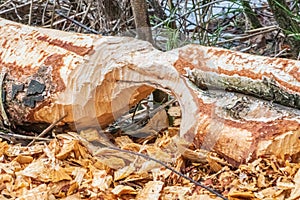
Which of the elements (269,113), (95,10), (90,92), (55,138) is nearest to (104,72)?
(90,92)

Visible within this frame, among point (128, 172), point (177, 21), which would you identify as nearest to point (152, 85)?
point (128, 172)

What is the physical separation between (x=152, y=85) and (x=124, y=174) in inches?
9.2

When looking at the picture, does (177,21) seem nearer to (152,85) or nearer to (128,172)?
(152,85)

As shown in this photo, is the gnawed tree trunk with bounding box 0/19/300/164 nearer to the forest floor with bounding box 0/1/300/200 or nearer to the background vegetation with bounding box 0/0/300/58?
the forest floor with bounding box 0/1/300/200

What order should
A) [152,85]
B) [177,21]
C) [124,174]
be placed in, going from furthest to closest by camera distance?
[177,21] → [152,85] → [124,174]

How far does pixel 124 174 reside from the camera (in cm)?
103

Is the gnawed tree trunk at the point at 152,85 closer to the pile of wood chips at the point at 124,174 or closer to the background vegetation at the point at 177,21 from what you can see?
the pile of wood chips at the point at 124,174

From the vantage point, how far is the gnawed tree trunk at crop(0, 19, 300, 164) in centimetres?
99

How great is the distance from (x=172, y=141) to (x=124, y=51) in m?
0.25

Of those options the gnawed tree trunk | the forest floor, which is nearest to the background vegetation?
the gnawed tree trunk

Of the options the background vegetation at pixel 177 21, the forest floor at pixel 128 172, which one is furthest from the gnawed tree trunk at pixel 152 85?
the background vegetation at pixel 177 21

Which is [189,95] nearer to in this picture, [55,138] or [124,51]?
[124,51]

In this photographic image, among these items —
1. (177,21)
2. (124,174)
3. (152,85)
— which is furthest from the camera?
(177,21)

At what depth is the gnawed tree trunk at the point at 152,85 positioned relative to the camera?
0.99m
